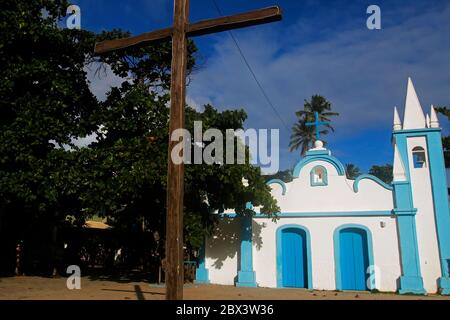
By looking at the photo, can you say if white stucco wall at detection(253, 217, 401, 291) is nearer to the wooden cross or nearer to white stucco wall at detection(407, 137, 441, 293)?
white stucco wall at detection(407, 137, 441, 293)

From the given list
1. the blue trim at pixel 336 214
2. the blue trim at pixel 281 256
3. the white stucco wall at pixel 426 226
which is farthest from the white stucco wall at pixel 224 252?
the white stucco wall at pixel 426 226

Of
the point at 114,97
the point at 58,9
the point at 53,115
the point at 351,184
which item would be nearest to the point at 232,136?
the point at 351,184

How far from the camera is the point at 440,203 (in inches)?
472

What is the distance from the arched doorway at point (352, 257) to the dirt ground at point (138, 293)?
0.66 m

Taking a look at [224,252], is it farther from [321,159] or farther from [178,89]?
[178,89]

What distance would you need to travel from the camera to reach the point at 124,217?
1330cm

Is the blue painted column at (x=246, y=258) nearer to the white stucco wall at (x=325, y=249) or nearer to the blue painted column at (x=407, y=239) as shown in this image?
the white stucco wall at (x=325, y=249)

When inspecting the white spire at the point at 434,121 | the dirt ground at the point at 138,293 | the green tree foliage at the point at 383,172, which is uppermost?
the green tree foliage at the point at 383,172

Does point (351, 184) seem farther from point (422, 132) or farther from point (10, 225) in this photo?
point (10, 225)

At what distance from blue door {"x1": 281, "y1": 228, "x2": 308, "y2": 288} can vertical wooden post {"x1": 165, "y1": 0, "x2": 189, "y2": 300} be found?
8493 millimetres

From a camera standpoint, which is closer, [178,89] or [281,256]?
[178,89]

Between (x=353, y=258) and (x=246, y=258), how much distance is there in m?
3.52

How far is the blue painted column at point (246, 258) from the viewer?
43.7 ft

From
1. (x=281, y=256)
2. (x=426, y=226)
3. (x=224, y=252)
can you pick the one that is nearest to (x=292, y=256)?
(x=281, y=256)
